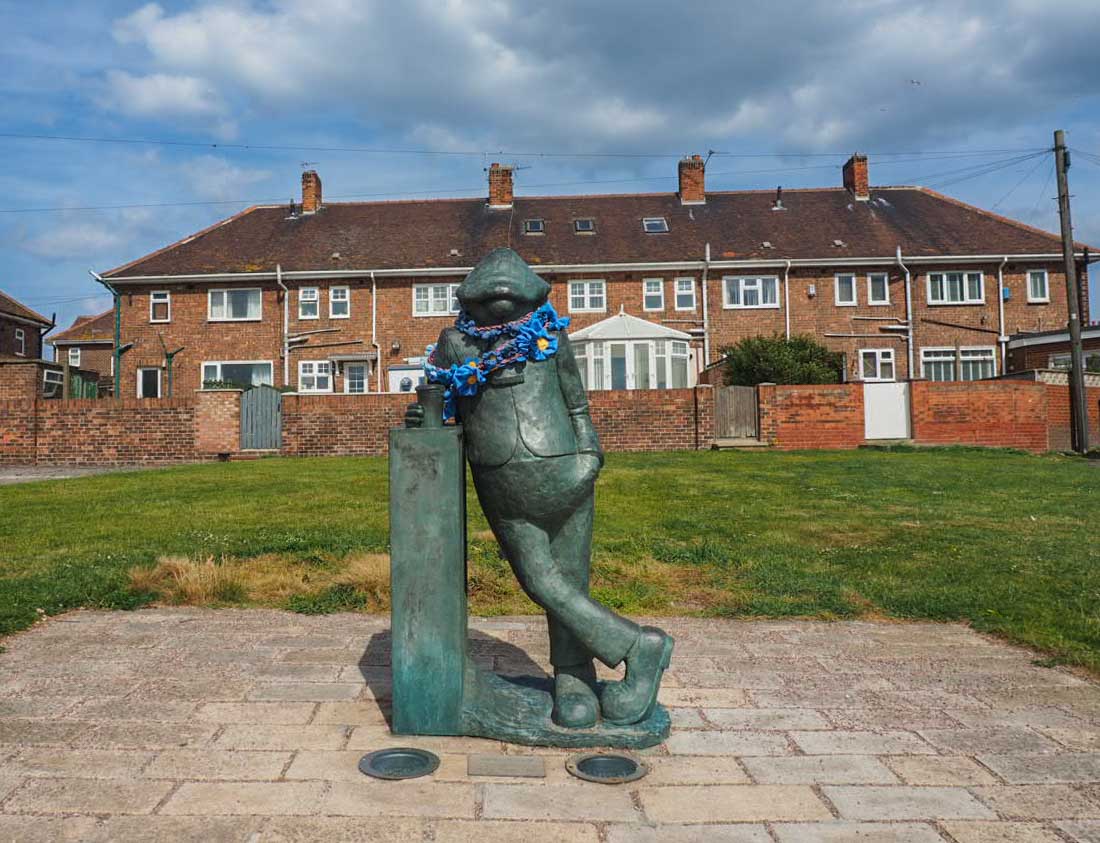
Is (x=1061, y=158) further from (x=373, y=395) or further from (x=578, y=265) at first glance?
(x=373, y=395)

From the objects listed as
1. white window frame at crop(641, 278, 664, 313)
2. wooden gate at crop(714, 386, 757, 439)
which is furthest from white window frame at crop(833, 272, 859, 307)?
wooden gate at crop(714, 386, 757, 439)

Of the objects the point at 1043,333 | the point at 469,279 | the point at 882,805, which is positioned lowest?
the point at 882,805

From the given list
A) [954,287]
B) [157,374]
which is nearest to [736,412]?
[954,287]

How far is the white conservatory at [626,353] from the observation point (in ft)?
89.2

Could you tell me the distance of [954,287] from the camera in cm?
3086

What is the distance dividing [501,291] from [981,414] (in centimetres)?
2134

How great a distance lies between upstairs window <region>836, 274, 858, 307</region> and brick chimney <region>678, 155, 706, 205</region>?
6884 mm

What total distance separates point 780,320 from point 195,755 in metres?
29.3

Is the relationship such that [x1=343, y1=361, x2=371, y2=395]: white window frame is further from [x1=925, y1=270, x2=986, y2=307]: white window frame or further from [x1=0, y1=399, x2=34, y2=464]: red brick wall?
[x1=925, y1=270, x2=986, y2=307]: white window frame

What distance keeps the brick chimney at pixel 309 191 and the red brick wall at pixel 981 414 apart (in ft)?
79.9

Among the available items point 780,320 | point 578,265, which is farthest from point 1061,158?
point 578,265

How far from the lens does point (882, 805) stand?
2.91 metres

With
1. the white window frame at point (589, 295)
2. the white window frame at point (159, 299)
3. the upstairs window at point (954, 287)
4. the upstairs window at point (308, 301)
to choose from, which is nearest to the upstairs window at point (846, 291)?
the upstairs window at point (954, 287)

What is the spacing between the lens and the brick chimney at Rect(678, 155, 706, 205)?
34531 millimetres
